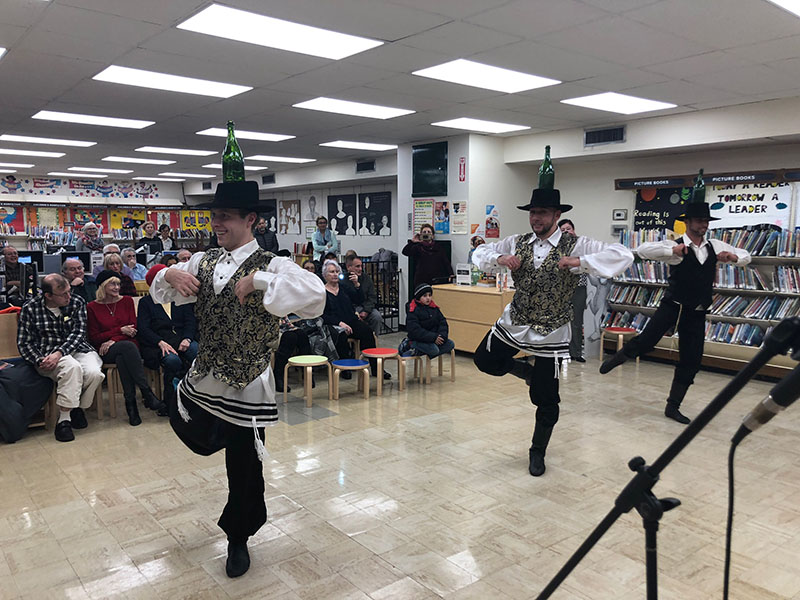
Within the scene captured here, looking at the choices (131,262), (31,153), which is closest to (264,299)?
(131,262)

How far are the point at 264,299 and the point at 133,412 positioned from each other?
321 centimetres

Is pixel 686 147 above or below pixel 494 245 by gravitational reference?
above

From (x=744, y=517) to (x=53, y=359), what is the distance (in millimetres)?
4714

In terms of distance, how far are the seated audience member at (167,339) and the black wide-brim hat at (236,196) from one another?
274 cm

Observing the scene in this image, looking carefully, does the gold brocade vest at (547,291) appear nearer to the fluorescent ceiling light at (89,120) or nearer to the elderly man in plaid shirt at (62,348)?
the elderly man in plaid shirt at (62,348)

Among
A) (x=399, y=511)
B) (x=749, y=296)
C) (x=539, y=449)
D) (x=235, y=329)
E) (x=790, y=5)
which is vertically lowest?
(x=399, y=511)

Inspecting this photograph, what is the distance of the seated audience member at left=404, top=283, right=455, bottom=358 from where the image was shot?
6.18 metres

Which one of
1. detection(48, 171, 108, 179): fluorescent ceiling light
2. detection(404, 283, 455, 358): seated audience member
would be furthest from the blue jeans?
detection(48, 171, 108, 179): fluorescent ceiling light

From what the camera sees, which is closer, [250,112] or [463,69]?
[463,69]

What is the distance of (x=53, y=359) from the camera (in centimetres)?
463

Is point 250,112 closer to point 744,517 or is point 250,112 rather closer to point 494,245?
point 494,245

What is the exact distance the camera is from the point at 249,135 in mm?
8836

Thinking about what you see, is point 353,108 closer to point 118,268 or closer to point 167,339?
point 118,268

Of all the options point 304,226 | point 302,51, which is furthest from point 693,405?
point 304,226
